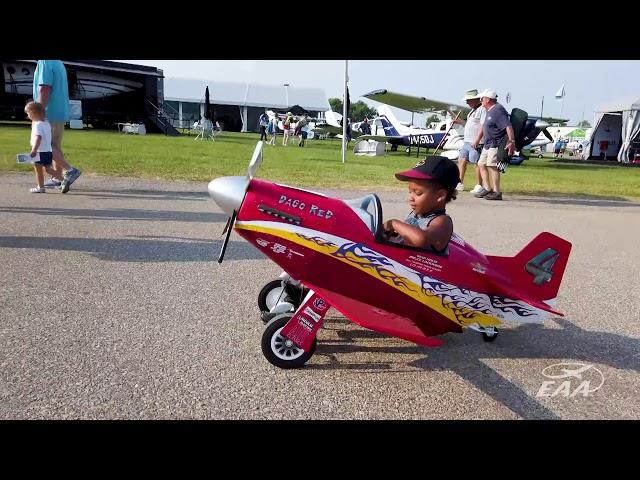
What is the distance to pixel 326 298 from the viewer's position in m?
2.84

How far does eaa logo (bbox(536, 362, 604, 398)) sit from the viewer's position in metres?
2.82

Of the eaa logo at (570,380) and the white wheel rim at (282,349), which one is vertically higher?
the white wheel rim at (282,349)

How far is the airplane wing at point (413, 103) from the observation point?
1073 inches

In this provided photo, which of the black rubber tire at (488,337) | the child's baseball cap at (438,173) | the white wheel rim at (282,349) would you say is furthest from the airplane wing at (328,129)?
the white wheel rim at (282,349)

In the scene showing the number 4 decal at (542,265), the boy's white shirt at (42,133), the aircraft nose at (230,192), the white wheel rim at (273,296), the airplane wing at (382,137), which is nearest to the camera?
the aircraft nose at (230,192)

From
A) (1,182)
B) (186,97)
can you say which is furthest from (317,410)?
(186,97)

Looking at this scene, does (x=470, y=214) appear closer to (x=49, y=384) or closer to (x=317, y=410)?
(x=317, y=410)

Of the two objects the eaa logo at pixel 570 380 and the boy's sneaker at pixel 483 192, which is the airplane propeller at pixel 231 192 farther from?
the boy's sneaker at pixel 483 192

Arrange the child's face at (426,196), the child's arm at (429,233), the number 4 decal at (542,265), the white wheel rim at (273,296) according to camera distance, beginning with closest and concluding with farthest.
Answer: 1. the child's arm at (429,233)
2. the child's face at (426,196)
3. the number 4 decal at (542,265)
4. the white wheel rim at (273,296)

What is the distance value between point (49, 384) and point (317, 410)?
1.49 m

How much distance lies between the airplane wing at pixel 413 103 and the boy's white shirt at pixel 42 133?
68.4ft

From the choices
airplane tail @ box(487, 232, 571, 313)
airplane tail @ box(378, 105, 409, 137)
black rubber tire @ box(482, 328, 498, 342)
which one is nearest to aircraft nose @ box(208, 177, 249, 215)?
airplane tail @ box(487, 232, 571, 313)

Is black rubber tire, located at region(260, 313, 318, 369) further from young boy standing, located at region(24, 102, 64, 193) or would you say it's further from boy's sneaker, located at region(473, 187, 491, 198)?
boy's sneaker, located at region(473, 187, 491, 198)

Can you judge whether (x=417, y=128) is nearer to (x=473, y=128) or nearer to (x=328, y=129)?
(x=328, y=129)
